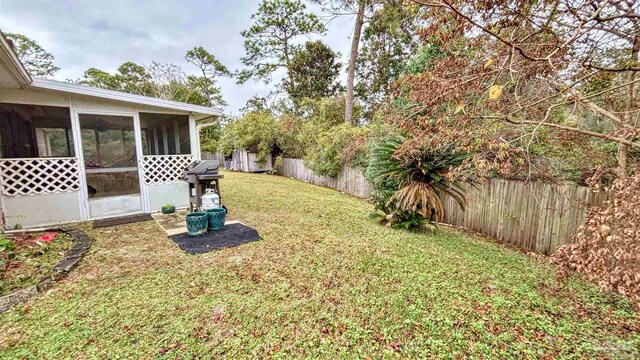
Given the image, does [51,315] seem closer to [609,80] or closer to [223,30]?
[609,80]

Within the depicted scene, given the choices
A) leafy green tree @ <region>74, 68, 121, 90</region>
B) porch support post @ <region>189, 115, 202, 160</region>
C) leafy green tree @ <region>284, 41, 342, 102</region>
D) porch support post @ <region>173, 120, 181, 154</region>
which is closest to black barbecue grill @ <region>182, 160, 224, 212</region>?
porch support post @ <region>189, 115, 202, 160</region>

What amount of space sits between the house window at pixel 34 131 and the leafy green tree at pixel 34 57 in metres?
21.2

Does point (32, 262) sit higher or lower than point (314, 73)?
lower

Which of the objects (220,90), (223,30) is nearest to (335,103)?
(223,30)

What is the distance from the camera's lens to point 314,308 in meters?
2.24

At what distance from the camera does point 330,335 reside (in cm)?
192

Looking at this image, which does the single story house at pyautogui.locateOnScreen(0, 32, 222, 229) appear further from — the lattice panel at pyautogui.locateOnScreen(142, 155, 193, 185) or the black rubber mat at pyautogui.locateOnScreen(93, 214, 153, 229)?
the black rubber mat at pyautogui.locateOnScreen(93, 214, 153, 229)

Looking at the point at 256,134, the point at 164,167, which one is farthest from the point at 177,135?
the point at 256,134

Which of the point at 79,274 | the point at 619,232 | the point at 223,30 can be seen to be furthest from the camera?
the point at 223,30

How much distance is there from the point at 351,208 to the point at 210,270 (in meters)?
4.17

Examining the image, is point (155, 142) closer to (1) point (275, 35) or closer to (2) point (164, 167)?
(2) point (164, 167)

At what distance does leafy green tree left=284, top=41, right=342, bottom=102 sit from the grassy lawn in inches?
613

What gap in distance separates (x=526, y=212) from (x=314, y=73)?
1573 centimetres

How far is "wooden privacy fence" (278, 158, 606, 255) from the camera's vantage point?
377cm
